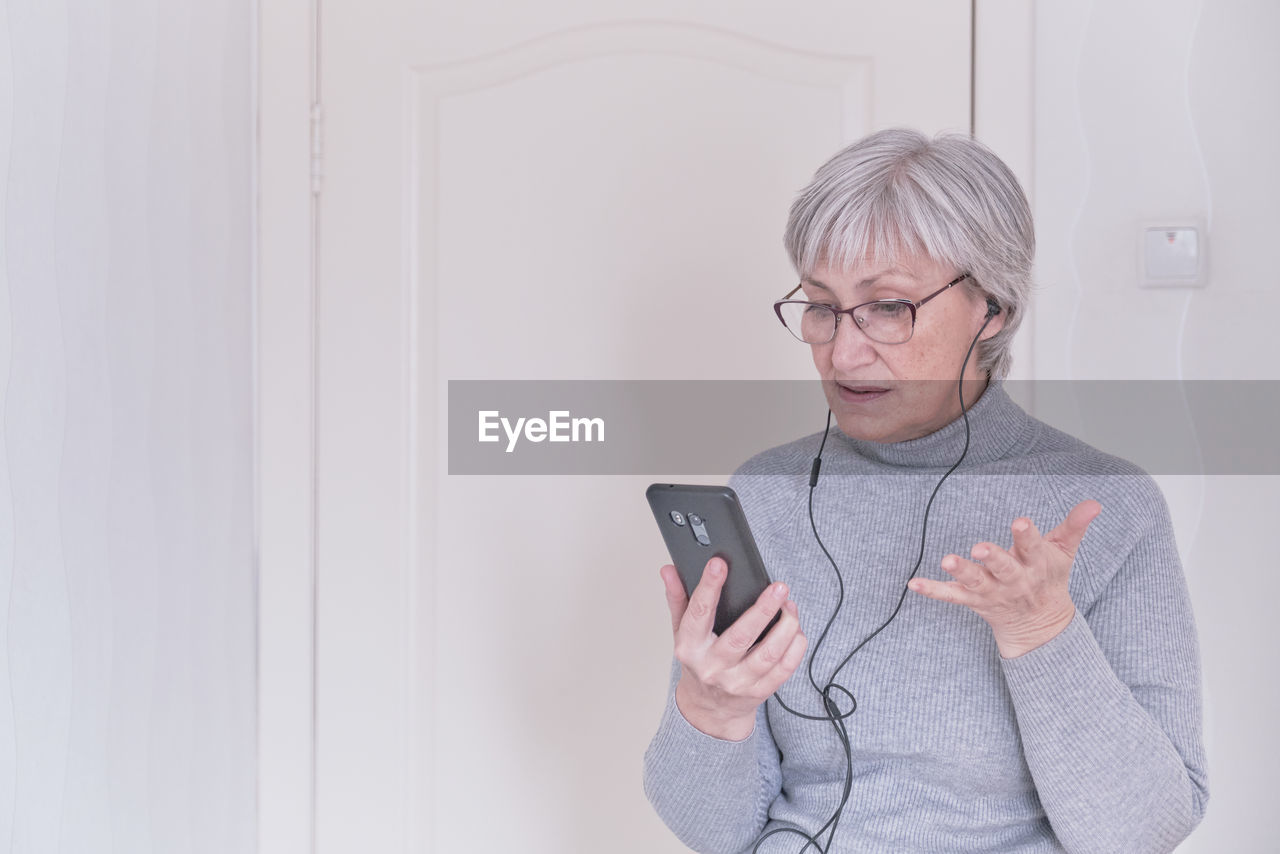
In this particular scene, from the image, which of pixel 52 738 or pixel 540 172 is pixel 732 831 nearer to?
pixel 52 738

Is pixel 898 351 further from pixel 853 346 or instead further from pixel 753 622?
pixel 753 622

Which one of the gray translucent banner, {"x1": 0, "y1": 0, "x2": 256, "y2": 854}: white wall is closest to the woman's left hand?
the gray translucent banner

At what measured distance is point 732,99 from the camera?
1365mm

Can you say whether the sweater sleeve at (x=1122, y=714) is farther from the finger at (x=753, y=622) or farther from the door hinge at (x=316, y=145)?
the door hinge at (x=316, y=145)

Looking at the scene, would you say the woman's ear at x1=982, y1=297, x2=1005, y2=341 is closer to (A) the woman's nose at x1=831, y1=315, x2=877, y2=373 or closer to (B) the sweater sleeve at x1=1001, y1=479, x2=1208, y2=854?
(A) the woman's nose at x1=831, y1=315, x2=877, y2=373

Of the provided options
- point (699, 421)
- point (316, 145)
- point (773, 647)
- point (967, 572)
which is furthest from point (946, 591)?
point (316, 145)

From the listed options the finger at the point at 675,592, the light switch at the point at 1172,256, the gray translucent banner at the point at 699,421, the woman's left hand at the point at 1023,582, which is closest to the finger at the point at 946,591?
the woman's left hand at the point at 1023,582

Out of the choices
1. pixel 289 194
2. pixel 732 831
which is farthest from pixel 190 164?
pixel 732 831

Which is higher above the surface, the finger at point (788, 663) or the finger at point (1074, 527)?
the finger at point (1074, 527)

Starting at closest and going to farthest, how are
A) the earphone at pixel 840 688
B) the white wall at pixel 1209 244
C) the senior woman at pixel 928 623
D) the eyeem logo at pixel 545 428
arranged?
the senior woman at pixel 928 623 < the earphone at pixel 840 688 < the white wall at pixel 1209 244 < the eyeem logo at pixel 545 428

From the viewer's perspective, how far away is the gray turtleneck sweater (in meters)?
0.82

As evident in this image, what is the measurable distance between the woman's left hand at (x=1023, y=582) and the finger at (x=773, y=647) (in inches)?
4.7

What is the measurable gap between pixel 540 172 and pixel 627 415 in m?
0.35

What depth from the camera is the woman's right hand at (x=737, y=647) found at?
83 cm
